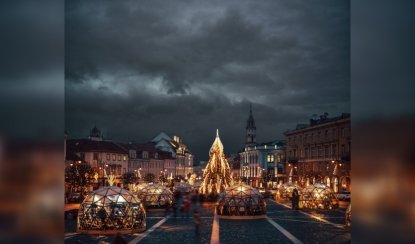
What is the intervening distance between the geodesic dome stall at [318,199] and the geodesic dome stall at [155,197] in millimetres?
11328

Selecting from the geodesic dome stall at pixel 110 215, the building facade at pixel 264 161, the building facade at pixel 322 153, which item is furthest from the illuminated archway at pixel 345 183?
the geodesic dome stall at pixel 110 215

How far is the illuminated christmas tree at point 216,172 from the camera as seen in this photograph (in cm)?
4997

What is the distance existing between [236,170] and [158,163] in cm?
4695

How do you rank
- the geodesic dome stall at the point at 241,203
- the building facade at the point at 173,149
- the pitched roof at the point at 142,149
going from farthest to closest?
the building facade at the point at 173,149 → the pitched roof at the point at 142,149 → the geodesic dome stall at the point at 241,203

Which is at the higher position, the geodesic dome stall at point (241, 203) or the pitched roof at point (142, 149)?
the pitched roof at point (142, 149)

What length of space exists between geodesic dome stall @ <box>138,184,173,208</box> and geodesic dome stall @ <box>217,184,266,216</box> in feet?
28.8

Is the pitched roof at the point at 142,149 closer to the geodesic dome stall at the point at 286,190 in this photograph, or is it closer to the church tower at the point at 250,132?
the church tower at the point at 250,132

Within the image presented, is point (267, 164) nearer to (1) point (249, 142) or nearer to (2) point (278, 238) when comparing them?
(1) point (249, 142)

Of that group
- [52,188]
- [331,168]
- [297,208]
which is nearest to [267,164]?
[331,168]

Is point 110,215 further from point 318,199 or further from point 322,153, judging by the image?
point 322,153

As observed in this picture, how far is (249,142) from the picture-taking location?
168125 mm

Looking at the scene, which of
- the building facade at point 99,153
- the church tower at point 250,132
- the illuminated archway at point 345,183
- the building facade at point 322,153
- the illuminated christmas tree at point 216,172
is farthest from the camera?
the church tower at point 250,132

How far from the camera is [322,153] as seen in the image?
78.6 metres

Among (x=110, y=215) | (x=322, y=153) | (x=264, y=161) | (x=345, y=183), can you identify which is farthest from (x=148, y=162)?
(x=110, y=215)
